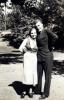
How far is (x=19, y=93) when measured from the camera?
9.12 m

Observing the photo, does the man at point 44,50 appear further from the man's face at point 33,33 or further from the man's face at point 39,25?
the man's face at point 33,33

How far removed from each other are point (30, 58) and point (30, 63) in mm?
119

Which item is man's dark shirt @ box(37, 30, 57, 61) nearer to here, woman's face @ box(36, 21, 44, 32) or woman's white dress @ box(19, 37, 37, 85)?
woman's face @ box(36, 21, 44, 32)

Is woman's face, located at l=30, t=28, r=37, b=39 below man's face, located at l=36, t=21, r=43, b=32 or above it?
below

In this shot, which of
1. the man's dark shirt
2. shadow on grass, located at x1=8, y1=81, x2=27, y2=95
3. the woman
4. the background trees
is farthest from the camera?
the background trees

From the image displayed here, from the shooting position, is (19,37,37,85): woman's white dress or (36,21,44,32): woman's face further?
(19,37,37,85): woman's white dress

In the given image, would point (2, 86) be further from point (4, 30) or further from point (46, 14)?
point (4, 30)

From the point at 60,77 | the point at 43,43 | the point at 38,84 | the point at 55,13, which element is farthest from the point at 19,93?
the point at 55,13

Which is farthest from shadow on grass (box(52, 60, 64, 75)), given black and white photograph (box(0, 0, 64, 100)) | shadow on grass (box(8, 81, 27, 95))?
shadow on grass (box(8, 81, 27, 95))

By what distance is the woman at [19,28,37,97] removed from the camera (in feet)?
27.3

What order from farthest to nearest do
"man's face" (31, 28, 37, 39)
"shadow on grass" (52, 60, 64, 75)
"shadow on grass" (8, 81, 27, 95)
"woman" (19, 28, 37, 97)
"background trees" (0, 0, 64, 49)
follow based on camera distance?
"background trees" (0, 0, 64, 49)
"shadow on grass" (52, 60, 64, 75)
"shadow on grass" (8, 81, 27, 95)
"woman" (19, 28, 37, 97)
"man's face" (31, 28, 37, 39)

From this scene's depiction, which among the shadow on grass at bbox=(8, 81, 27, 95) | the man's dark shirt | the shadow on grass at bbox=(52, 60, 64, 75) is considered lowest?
the shadow on grass at bbox=(52, 60, 64, 75)

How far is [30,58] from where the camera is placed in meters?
8.33

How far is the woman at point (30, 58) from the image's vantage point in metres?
8.33
